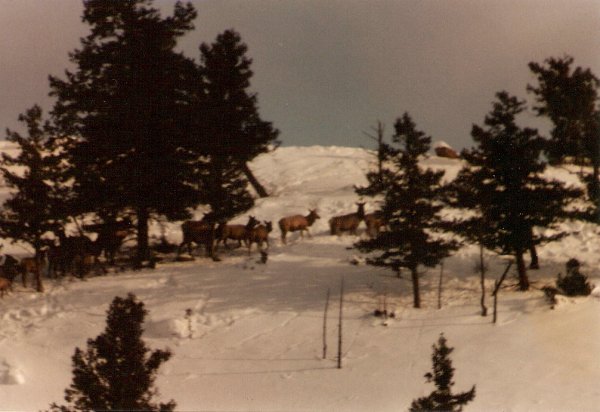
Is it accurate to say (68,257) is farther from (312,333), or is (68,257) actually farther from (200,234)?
(312,333)

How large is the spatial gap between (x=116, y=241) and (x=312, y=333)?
1055 centimetres

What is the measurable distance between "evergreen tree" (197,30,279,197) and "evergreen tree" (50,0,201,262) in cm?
763

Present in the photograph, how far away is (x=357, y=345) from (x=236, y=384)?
3.82m

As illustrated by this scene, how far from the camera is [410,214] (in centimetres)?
2408

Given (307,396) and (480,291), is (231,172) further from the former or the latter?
(307,396)

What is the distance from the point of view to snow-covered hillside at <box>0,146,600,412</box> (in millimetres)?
18625

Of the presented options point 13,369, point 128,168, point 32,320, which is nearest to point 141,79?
point 128,168

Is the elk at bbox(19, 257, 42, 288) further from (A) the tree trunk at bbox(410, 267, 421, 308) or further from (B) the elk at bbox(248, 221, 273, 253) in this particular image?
(A) the tree trunk at bbox(410, 267, 421, 308)

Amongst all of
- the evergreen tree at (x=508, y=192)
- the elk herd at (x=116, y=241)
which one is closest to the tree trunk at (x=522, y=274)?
the evergreen tree at (x=508, y=192)

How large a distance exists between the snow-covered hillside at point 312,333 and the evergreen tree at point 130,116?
9.74 ft

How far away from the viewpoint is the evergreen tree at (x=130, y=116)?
28.5 metres

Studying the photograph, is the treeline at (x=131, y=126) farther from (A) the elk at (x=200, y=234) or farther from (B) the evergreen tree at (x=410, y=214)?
(B) the evergreen tree at (x=410, y=214)

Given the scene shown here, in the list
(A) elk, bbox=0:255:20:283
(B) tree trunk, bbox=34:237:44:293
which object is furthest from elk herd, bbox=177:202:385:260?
(A) elk, bbox=0:255:20:283

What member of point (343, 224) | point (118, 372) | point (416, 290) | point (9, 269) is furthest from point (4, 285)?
point (118, 372)
